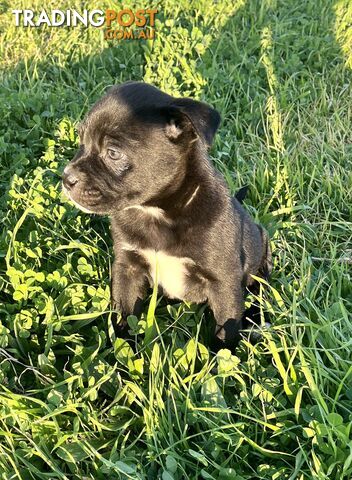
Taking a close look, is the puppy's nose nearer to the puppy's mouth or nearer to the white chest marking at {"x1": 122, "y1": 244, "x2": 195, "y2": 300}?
the puppy's mouth

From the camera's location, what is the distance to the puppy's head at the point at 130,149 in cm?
250

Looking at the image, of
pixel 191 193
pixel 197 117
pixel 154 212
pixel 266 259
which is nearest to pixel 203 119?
pixel 197 117

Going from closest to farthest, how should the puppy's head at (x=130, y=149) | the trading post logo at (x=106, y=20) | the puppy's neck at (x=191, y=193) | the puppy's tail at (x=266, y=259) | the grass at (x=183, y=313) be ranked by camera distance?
the grass at (x=183, y=313) < the puppy's head at (x=130, y=149) < the puppy's neck at (x=191, y=193) < the puppy's tail at (x=266, y=259) < the trading post logo at (x=106, y=20)

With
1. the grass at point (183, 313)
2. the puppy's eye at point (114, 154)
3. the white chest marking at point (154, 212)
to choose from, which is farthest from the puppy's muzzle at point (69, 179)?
the grass at point (183, 313)

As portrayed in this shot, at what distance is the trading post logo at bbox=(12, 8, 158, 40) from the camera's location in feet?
19.5

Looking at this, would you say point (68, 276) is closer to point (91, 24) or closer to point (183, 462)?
point (183, 462)

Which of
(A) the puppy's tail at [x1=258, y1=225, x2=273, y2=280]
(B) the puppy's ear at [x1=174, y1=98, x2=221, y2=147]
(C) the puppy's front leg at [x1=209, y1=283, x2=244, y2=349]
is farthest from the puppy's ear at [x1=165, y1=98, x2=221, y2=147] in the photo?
(A) the puppy's tail at [x1=258, y1=225, x2=273, y2=280]

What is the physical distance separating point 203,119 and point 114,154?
1.38 ft

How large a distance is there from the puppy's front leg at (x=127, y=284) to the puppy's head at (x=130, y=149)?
13.3 inches

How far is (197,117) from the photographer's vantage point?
2393 mm

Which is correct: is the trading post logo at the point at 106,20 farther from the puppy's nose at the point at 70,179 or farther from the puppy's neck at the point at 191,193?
the puppy's nose at the point at 70,179

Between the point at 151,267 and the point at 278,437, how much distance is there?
991 millimetres

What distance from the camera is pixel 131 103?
2523 millimetres

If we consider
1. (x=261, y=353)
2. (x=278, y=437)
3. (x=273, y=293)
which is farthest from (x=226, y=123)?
(x=278, y=437)
